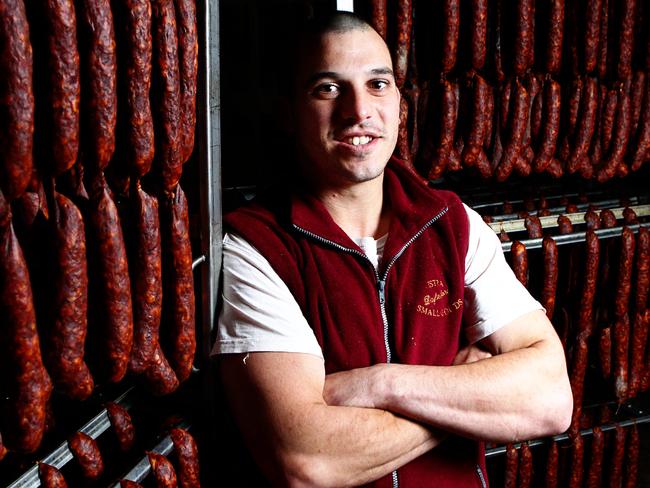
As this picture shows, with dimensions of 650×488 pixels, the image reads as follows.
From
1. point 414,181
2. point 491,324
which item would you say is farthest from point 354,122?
point 491,324

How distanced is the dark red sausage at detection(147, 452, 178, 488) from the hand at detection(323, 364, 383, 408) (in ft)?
1.68

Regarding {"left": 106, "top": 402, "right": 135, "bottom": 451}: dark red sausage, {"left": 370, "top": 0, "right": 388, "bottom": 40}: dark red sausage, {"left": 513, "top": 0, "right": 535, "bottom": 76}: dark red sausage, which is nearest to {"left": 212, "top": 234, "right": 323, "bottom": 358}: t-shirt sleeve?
{"left": 106, "top": 402, "right": 135, "bottom": 451}: dark red sausage

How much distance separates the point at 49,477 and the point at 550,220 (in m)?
2.55

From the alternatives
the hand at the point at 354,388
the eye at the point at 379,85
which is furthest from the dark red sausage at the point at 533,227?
the hand at the point at 354,388

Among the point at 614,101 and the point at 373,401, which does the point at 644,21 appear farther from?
the point at 373,401

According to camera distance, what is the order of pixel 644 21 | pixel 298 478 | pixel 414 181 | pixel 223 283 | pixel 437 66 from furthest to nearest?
pixel 644 21 < pixel 437 66 < pixel 414 181 < pixel 223 283 < pixel 298 478

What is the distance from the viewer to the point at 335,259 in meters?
2.36

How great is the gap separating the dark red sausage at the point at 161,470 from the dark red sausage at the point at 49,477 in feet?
1.10

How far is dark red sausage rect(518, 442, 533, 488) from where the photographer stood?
352cm

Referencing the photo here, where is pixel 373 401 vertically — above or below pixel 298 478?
above

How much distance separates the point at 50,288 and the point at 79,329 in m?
0.12

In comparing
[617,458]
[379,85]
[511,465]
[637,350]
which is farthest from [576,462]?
[379,85]

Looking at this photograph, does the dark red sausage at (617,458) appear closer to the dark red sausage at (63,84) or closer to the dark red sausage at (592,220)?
the dark red sausage at (592,220)

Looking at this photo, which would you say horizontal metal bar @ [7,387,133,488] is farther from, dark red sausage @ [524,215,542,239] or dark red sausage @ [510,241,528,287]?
dark red sausage @ [524,215,542,239]
